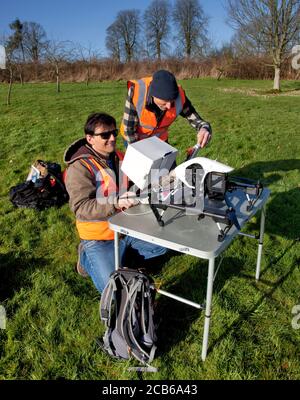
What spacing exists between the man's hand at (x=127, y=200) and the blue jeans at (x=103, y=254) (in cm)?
48

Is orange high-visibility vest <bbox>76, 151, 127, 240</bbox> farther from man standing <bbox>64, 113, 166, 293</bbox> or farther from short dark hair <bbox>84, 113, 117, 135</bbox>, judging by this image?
short dark hair <bbox>84, 113, 117, 135</bbox>

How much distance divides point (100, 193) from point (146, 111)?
104 cm

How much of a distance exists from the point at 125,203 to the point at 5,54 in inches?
662

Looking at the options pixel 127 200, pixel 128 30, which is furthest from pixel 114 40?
pixel 127 200

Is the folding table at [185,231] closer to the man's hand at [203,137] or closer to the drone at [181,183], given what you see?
the drone at [181,183]

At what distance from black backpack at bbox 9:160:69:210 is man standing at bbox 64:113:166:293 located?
184 centimetres

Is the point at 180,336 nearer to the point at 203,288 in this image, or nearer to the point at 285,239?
the point at 203,288

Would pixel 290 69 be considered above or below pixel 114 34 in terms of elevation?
below

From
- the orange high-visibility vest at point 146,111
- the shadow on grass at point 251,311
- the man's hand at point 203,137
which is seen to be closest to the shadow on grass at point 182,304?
the shadow on grass at point 251,311

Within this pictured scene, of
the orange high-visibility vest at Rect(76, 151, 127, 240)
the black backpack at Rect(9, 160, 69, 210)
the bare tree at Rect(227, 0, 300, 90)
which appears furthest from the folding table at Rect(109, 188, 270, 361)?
the bare tree at Rect(227, 0, 300, 90)

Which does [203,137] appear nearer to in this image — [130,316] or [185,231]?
[185,231]

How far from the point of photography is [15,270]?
3.26m
